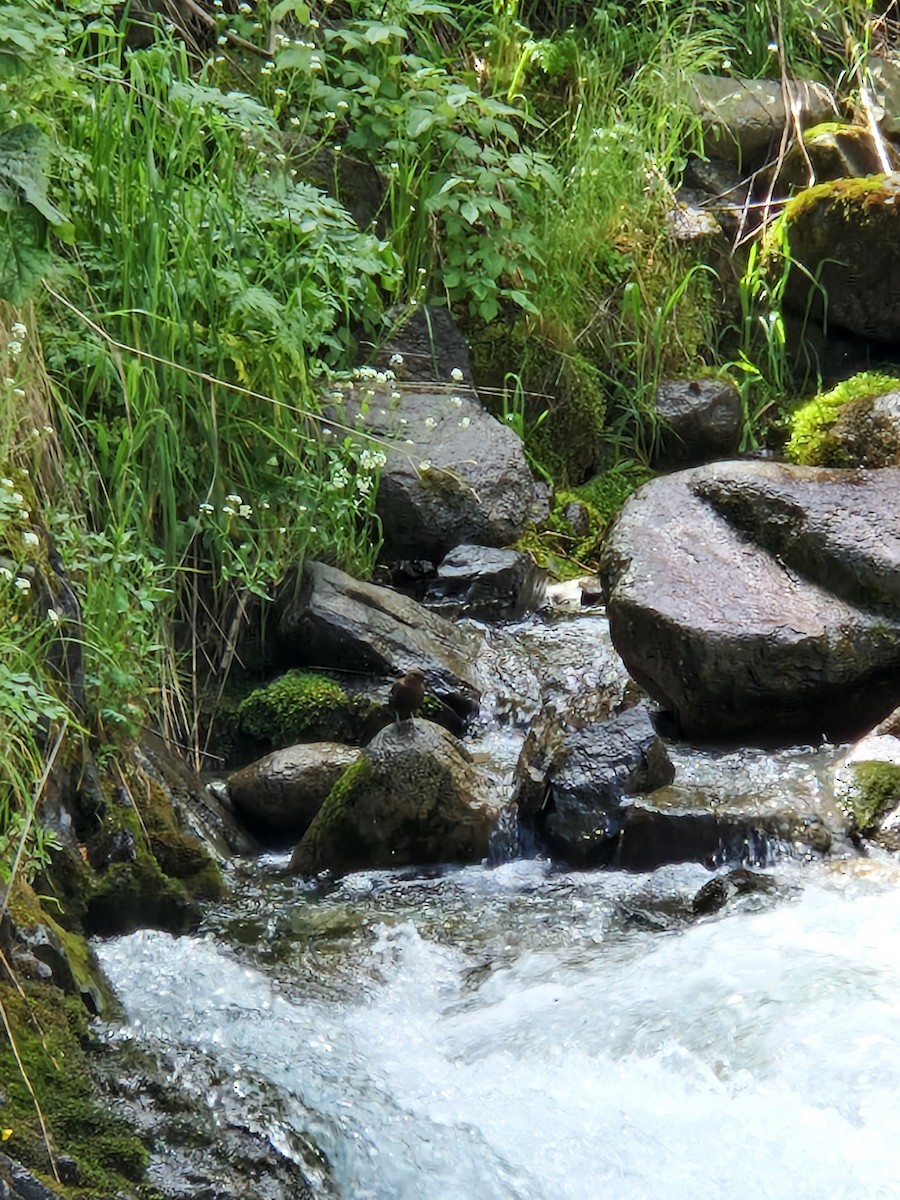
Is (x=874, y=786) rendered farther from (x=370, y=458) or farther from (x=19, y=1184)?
(x=19, y=1184)

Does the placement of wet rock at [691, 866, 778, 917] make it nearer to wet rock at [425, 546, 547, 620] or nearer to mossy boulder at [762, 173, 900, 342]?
wet rock at [425, 546, 547, 620]

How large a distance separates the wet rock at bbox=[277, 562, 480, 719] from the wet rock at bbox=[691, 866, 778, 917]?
134 centimetres

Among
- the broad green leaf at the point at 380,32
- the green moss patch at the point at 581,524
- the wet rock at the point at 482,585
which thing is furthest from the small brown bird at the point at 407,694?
the broad green leaf at the point at 380,32

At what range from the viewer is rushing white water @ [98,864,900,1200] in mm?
2578

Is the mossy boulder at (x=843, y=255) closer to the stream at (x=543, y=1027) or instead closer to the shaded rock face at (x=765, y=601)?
the shaded rock face at (x=765, y=601)

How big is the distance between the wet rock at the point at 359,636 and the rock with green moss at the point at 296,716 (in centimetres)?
20

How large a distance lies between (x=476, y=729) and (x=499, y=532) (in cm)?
119

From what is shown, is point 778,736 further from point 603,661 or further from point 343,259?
point 343,259

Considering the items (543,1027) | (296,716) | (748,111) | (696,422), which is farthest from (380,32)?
(543,1027)

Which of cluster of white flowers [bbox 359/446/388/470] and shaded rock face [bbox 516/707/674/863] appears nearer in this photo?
shaded rock face [bbox 516/707/674/863]

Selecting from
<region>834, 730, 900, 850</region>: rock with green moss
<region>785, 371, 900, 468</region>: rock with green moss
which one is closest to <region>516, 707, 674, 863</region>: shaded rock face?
<region>834, 730, 900, 850</region>: rock with green moss

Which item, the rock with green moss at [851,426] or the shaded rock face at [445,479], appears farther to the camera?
the rock with green moss at [851,426]

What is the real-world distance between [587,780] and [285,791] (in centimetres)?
85

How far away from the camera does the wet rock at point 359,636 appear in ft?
15.7
